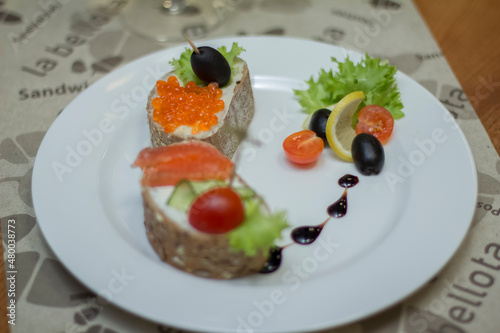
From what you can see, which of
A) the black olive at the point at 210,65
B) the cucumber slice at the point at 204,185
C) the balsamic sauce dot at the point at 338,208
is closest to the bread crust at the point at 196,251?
the cucumber slice at the point at 204,185

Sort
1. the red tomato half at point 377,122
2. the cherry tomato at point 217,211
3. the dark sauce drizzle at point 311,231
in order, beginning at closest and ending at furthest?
the cherry tomato at point 217,211, the dark sauce drizzle at point 311,231, the red tomato half at point 377,122

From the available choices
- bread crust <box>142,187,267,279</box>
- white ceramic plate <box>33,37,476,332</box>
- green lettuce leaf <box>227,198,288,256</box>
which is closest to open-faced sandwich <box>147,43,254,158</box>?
white ceramic plate <box>33,37,476,332</box>

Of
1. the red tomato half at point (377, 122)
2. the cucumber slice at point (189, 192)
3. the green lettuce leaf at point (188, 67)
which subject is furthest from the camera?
the green lettuce leaf at point (188, 67)

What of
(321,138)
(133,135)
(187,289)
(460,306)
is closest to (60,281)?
(187,289)

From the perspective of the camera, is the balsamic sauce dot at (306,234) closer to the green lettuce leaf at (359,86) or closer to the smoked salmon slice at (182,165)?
the smoked salmon slice at (182,165)

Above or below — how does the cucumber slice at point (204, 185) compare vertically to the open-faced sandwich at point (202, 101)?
above

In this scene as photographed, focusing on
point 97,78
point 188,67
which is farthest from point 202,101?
point 97,78
